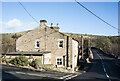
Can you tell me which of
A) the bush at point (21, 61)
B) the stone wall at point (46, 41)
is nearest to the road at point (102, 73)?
the stone wall at point (46, 41)

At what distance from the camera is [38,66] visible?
22.2m

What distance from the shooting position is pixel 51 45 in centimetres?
2695

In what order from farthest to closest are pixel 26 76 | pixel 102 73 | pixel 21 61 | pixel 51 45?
1. pixel 51 45
2. pixel 102 73
3. pixel 21 61
4. pixel 26 76

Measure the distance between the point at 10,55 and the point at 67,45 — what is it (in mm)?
10859

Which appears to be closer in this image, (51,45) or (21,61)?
(21,61)

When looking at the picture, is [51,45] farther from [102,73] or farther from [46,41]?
[102,73]

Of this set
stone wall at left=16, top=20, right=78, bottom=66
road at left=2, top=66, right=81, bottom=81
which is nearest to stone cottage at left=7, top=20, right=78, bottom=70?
stone wall at left=16, top=20, right=78, bottom=66

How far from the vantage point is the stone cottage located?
26141mm

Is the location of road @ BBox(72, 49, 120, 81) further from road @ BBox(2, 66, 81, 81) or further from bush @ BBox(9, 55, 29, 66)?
bush @ BBox(9, 55, 29, 66)

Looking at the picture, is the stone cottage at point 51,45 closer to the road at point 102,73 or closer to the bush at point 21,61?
the bush at point 21,61

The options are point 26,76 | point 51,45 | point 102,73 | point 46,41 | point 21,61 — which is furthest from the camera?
point 46,41

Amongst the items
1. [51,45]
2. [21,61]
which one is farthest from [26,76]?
[51,45]

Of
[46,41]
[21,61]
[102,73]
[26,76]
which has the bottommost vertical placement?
[102,73]

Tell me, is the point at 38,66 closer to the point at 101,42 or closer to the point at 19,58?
the point at 19,58
